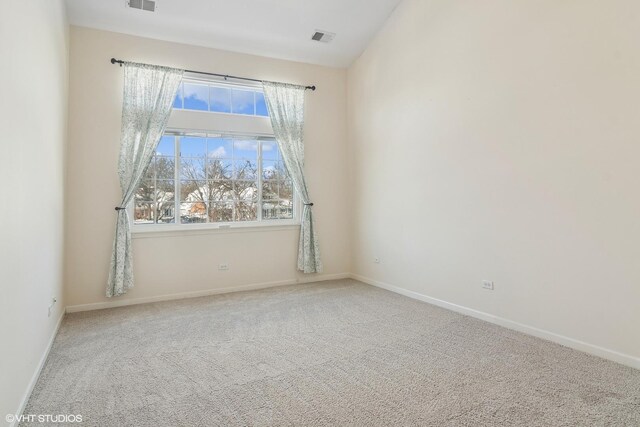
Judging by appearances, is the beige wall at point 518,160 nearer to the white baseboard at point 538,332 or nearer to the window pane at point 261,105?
the white baseboard at point 538,332

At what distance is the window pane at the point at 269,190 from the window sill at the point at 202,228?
0.40m

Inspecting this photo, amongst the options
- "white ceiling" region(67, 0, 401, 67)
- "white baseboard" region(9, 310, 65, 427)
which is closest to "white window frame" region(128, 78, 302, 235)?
"white ceiling" region(67, 0, 401, 67)

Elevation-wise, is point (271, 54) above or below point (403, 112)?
above

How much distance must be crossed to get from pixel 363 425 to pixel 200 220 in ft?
12.0

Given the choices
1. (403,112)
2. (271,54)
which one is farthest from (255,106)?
(403,112)

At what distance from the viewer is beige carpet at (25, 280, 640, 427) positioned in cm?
184

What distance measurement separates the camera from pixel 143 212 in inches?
173

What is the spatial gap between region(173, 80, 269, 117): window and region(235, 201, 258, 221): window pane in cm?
132

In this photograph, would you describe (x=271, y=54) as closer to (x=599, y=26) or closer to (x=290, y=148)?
(x=290, y=148)

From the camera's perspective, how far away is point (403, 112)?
4.41 meters

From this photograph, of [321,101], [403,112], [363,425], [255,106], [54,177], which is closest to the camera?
[363,425]

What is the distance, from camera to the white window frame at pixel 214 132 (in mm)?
4473

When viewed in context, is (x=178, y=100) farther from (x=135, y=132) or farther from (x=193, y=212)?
(x=193, y=212)

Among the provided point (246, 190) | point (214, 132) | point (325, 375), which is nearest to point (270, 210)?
point (246, 190)
